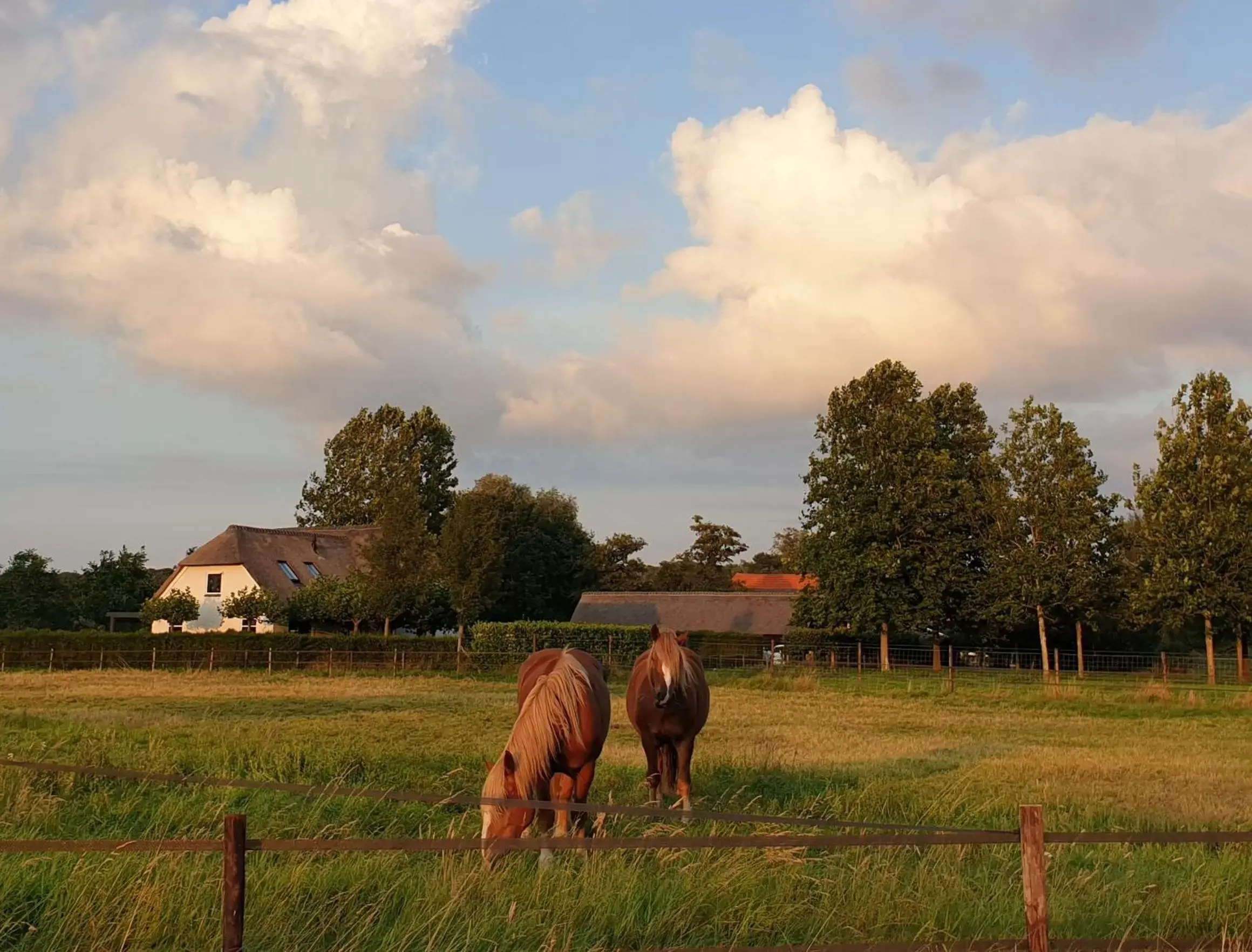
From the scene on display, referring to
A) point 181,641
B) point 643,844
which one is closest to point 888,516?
point 181,641

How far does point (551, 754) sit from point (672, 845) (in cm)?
279

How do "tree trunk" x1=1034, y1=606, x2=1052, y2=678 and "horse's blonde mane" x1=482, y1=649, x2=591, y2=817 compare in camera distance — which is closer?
"horse's blonde mane" x1=482, y1=649, x2=591, y2=817

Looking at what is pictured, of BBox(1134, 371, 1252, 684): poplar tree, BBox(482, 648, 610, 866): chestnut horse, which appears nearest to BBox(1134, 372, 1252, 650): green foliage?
BBox(1134, 371, 1252, 684): poplar tree

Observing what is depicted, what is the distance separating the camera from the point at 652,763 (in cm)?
1238

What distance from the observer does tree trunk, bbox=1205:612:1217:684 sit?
40.9 metres

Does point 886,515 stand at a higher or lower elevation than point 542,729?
higher

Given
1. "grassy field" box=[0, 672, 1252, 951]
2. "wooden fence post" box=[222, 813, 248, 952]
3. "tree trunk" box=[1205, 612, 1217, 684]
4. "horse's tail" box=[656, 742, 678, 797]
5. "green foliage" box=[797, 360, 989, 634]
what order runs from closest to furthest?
"wooden fence post" box=[222, 813, 248, 952]
"grassy field" box=[0, 672, 1252, 951]
"horse's tail" box=[656, 742, 678, 797]
"tree trunk" box=[1205, 612, 1217, 684]
"green foliage" box=[797, 360, 989, 634]

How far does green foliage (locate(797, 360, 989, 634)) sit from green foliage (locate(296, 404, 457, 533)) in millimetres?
37747

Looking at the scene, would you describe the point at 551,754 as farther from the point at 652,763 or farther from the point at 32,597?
the point at 32,597

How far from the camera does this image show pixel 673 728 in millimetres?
11883

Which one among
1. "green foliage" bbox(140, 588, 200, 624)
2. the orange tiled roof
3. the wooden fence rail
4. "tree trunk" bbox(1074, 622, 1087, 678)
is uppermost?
the orange tiled roof

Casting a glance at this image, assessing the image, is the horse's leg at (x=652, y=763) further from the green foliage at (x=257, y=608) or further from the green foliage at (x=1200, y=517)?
the green foliage at (x=257, y=608)

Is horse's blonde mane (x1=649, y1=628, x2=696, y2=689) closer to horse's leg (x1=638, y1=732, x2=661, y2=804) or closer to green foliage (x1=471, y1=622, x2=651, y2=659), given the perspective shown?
horse's leg (x1=638, y1=732, x2=661, y2=804)

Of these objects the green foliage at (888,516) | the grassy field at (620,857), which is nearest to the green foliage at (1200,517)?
the green foliage at (888,516)
